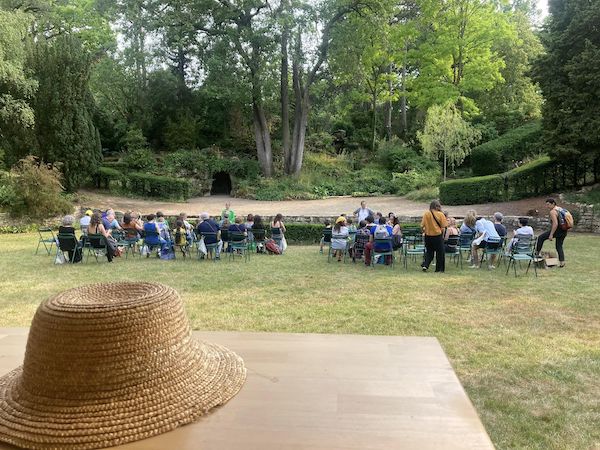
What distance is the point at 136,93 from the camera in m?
28.5

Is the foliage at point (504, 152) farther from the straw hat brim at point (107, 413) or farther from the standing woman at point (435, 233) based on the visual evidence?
the straw hat brim at point (107, 413)

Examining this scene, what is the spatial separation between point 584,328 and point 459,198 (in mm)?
14630

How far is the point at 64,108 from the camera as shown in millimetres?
21375

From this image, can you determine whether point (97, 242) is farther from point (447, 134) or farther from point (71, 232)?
point (447, 134)

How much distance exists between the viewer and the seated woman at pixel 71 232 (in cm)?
1061

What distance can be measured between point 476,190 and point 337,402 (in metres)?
19.1

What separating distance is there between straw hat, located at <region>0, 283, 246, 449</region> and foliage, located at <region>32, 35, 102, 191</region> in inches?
814

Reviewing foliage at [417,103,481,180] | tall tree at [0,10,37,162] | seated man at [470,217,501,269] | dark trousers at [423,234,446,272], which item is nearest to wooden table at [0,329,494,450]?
dark trousers at [423,234,446,272]

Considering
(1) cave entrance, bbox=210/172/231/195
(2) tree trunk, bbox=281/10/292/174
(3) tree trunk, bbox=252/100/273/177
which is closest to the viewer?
(2) tree trunk, bbox=281/10/292/174

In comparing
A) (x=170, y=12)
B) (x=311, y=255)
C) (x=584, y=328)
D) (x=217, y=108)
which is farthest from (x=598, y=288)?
(x=217, y=108)

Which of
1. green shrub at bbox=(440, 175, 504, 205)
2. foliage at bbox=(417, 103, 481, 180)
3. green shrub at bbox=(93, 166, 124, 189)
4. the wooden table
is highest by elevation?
foliage at bbox=(417, 103, 481, 180)

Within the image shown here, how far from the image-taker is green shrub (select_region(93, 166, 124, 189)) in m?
24.2

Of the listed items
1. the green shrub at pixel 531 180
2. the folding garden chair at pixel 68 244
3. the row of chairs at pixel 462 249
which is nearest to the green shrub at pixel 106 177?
the folding garden chair at pixel 68 244

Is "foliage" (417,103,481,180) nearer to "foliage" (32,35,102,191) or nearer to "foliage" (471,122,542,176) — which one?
"foliage" (471,122,542,176)
